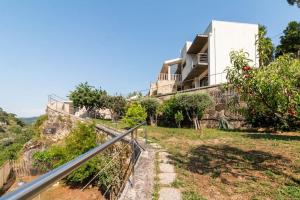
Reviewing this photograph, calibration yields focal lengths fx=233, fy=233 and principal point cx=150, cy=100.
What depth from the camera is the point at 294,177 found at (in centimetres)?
472

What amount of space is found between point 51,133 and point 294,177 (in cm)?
2534

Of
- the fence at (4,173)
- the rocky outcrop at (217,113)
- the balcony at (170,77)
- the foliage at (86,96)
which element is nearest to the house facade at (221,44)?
the rocky outcrop at (217,113)

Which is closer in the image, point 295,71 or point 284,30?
point 295,71

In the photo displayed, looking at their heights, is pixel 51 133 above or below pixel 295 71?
below

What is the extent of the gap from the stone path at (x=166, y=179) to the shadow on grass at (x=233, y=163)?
32 centimetres

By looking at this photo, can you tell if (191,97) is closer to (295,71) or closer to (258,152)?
(258,152)

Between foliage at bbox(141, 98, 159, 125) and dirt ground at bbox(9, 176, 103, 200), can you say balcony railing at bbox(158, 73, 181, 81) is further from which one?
dirt ground at bbox(9, 176, 103, 200)

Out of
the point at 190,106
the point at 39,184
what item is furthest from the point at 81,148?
the point at 39,184

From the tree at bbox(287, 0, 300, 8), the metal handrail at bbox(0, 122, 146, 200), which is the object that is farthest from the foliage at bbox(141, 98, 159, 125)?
the metal handrail at bbox(0, 122, 146, 200)

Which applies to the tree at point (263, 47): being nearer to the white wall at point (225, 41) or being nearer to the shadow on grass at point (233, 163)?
the shadow on grass at point (233, 163)

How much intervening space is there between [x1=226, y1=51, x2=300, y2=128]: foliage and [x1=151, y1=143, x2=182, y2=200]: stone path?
2.20 meters

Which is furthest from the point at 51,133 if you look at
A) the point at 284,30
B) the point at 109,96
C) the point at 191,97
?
the point at 284,30

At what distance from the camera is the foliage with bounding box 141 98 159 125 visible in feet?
60.8

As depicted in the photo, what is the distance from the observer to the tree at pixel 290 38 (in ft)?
84.8
